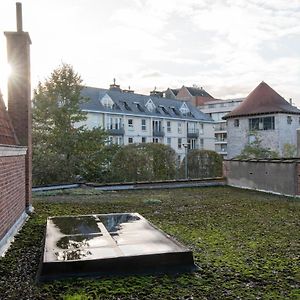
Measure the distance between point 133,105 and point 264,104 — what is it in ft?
53.3

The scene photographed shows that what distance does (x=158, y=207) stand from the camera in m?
12.1

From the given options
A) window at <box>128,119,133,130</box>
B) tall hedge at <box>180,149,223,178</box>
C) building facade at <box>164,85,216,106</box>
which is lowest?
tall hedge at <box>180,149,223,178</box>

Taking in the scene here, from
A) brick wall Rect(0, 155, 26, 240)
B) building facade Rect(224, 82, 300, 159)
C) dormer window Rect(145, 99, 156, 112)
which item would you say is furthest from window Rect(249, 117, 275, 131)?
brick wall Rect(0, 155, 26, 240)

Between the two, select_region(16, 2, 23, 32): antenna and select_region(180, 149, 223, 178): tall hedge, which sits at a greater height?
select_region(16, 2, 23, 32): antenna

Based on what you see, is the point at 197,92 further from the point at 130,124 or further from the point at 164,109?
the point at 130,124

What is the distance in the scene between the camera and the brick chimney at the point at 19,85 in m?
10.6

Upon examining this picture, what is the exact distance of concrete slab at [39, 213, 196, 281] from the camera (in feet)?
16.6

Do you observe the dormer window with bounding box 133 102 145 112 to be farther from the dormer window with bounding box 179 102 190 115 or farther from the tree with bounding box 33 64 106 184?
the tree with bounding box 33 64 106 184

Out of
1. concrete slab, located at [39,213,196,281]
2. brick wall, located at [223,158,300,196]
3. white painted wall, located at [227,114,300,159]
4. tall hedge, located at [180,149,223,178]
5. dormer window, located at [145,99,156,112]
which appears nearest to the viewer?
concrete slab, located at [39,213,196,281]

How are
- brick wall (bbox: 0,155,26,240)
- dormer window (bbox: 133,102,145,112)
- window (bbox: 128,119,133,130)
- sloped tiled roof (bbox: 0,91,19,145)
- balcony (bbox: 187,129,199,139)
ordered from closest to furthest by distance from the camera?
brick wall (bbox: 0,155,26,240) → sloped tiled roof (bbox: 0,91,19,145) → window (bbox: 128,119,133,130) → dormer window (bbox: 133,102,145,112) → balcony (bbox: 187,129,199,139)

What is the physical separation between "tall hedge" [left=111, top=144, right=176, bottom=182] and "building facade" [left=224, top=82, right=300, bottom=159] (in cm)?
1779

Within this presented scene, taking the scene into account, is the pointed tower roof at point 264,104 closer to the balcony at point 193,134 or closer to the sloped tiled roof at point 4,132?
the balcony at point 193,134

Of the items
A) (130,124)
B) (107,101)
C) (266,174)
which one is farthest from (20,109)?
(130,124)

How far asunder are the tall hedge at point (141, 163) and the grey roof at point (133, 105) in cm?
1793
